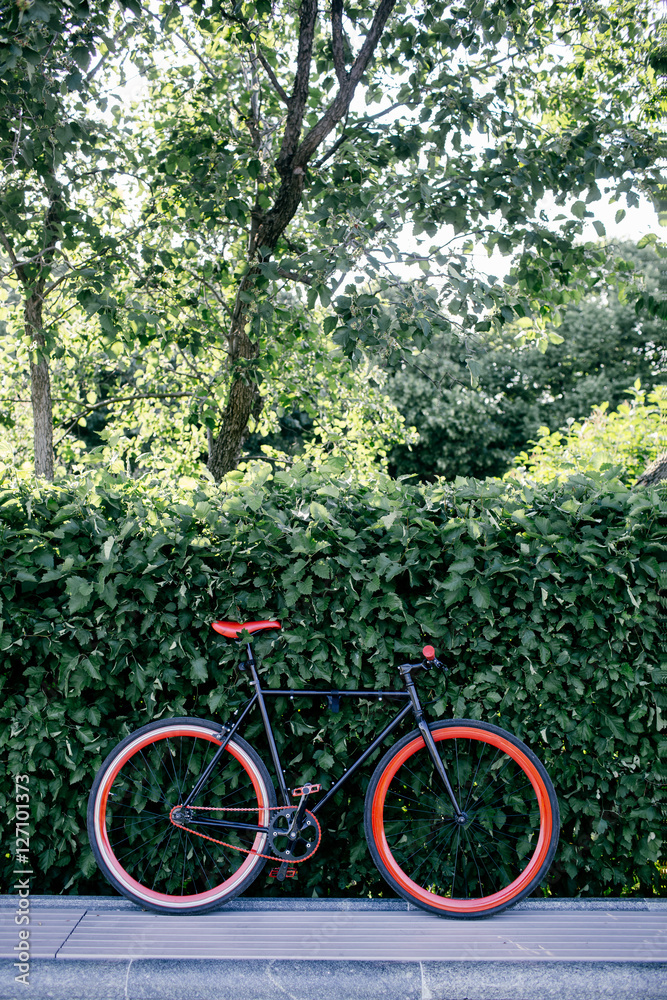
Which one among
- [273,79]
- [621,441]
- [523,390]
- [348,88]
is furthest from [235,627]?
[523,390]

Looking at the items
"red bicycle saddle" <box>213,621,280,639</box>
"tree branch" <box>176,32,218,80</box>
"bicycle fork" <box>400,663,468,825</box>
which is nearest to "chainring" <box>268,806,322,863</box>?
"bicycle fork" <box>400,663,468,825</box>

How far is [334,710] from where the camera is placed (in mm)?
3018

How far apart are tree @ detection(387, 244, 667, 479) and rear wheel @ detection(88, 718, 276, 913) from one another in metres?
24.0

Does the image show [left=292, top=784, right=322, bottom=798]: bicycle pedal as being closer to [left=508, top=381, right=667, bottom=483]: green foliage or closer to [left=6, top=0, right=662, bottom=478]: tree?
[left=6, top=0, right=662, bottom=478]: tree

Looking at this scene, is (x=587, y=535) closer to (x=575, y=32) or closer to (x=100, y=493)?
(x=100, y=493)

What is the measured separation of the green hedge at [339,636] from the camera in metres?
3.02

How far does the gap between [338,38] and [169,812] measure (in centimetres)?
516

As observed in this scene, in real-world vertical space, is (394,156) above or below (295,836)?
above

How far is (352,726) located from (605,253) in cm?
394

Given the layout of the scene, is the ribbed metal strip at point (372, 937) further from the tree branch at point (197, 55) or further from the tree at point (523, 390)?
the tree at point (523, 390)

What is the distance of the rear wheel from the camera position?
2.83 meters

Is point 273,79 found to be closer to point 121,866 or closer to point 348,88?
point 348,88

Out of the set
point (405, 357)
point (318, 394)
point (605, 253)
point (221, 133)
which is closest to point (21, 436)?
point (318, 394)

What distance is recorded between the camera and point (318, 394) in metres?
8.55
